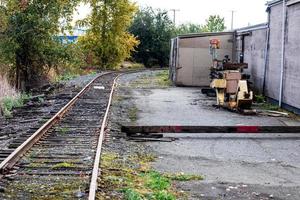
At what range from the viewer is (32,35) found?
28250 mm

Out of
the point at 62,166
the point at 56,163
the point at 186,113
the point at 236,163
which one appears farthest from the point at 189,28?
the point at 62,166

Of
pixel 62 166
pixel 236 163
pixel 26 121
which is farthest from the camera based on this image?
pixel 26 121

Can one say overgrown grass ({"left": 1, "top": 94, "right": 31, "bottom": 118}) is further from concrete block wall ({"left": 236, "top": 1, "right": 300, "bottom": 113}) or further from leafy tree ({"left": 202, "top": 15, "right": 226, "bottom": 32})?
leafy tree ({"left": 202, "top": 15, "right": 226, "bottom": 32})

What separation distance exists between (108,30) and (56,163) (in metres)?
45.8

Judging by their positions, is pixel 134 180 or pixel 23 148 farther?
pixel 23 148

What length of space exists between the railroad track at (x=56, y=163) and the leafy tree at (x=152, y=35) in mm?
45070

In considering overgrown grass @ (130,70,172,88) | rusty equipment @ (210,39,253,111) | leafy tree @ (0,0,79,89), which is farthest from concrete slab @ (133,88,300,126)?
leafy tree @ (0,0,79,89)

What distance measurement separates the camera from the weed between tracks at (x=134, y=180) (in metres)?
6.91

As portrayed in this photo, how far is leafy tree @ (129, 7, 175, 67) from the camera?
5838 centimetres

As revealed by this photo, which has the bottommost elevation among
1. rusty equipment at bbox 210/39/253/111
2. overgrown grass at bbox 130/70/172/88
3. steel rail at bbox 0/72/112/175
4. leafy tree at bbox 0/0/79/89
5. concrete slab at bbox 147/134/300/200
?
overgrown grass at bbox 130/70/172/88

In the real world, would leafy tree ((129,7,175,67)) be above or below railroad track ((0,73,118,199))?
above

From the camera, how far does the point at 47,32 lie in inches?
1128

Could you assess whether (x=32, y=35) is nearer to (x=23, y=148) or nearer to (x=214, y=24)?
(x=23, y=148)

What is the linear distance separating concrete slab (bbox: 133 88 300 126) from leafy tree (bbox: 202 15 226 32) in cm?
4463
